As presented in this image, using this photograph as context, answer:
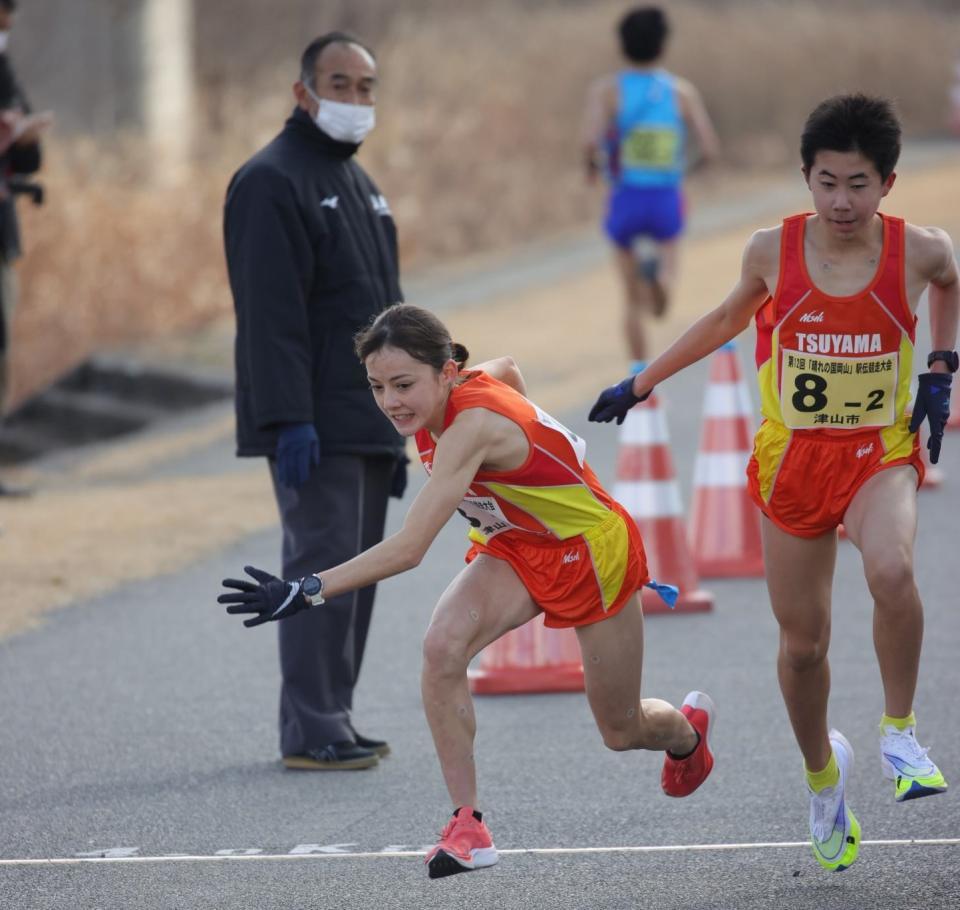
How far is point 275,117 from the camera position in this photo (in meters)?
21.1

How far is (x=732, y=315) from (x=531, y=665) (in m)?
2.50

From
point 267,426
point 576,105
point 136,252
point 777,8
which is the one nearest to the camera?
point 267,426

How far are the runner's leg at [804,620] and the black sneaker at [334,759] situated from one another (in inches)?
69.6

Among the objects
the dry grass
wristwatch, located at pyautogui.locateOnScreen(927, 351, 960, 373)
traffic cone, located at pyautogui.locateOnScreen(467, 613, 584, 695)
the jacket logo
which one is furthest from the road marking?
the dry grass

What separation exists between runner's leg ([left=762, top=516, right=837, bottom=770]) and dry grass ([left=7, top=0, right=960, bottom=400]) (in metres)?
12.7

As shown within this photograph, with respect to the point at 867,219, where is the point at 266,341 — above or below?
below

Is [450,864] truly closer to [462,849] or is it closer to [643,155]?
[462,849]

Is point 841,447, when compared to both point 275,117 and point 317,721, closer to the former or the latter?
point 317,721

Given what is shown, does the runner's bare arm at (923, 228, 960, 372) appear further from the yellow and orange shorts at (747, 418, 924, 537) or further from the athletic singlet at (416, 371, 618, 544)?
the athletic singlet at (416, 371, 618, 544)

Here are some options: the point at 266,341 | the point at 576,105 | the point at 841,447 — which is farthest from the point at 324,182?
the point at 576,105

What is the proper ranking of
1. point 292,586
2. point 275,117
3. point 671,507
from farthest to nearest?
point 275,117, point 671,507, point 292,586

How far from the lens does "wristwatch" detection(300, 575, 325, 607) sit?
4.53 meters

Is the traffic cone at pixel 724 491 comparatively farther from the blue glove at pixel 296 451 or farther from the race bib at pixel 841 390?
the race bib at pixel 841 390

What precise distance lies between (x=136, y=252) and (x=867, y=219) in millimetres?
13844
